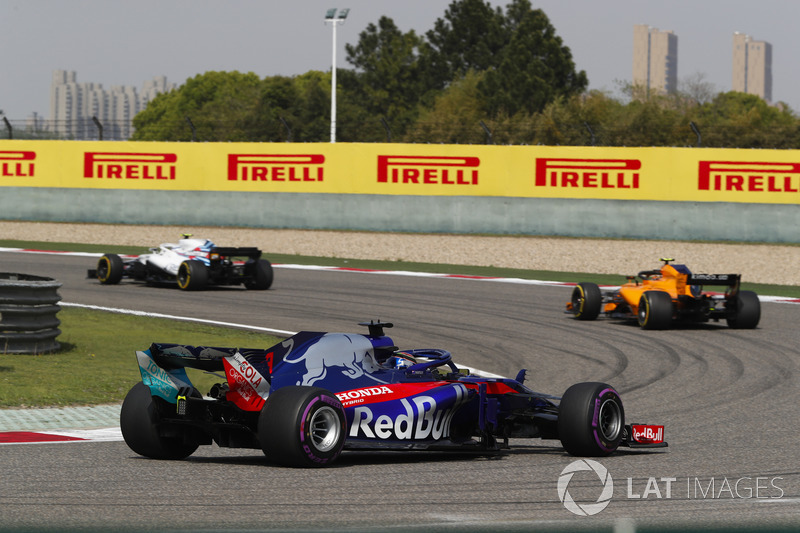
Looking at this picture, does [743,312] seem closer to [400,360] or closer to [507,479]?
[400,360]

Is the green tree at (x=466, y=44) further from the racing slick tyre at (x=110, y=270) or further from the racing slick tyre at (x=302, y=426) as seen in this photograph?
the racing slick tyre at (x=302, y=426)

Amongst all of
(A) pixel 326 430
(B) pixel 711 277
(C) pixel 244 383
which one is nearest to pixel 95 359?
(C) pixel 244 383

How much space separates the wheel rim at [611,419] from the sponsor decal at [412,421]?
1.07m

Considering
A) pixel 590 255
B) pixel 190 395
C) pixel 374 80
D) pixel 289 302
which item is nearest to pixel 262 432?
pixel 190 395

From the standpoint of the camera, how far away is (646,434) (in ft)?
28.1

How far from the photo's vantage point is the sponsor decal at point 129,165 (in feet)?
112

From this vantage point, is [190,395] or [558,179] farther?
[558,179]

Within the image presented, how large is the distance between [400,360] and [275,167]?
83.4 ft

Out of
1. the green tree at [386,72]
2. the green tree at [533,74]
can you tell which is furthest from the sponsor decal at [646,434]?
the green tree at [386,72]

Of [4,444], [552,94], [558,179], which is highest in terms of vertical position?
[552,94]

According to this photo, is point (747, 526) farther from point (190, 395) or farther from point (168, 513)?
point (190, 395)

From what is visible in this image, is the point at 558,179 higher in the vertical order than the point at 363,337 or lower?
higher

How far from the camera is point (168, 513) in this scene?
6.22 metres

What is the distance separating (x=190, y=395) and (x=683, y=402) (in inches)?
239
